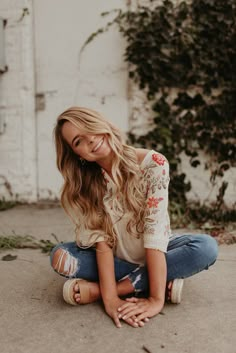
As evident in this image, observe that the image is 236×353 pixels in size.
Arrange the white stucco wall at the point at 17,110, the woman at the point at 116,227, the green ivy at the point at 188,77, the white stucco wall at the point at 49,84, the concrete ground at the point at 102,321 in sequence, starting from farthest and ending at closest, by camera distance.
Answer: the white stucco wall at the point at 17,110, the white stucco wall at the point at 49,84, the green ivy at the point at 188,77, the woman at the point at 116,227, the concrete ground at the point at 102,321

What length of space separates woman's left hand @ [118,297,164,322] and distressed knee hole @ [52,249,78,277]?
287 mm

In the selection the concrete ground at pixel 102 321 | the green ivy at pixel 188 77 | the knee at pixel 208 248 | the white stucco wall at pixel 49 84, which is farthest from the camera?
the white stucco wall at pixel 49 84

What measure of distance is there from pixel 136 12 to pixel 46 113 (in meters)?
1.33

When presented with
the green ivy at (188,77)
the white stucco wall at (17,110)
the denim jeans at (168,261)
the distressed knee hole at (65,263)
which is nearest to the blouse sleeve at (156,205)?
the denim jeans at (168,261)

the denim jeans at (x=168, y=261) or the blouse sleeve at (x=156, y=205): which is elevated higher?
the blouse sleeve at (x=156, y=205)

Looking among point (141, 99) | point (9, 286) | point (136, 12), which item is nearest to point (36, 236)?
point (9, 286)

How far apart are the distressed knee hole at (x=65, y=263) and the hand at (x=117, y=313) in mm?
218

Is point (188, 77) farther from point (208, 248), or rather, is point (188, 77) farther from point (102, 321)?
point (102, 321)

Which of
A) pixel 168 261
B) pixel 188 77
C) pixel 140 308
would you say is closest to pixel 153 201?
pixel 168 261

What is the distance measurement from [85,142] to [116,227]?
1.24 ft

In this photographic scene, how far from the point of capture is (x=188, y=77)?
357 cm

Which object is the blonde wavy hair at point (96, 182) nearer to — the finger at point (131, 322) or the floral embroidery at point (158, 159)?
the floral embroidery at point (158, 159)

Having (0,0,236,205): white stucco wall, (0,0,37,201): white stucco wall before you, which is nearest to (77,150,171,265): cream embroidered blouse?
(0,0,236,205): white stucco wall

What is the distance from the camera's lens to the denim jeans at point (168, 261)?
5.24ft
